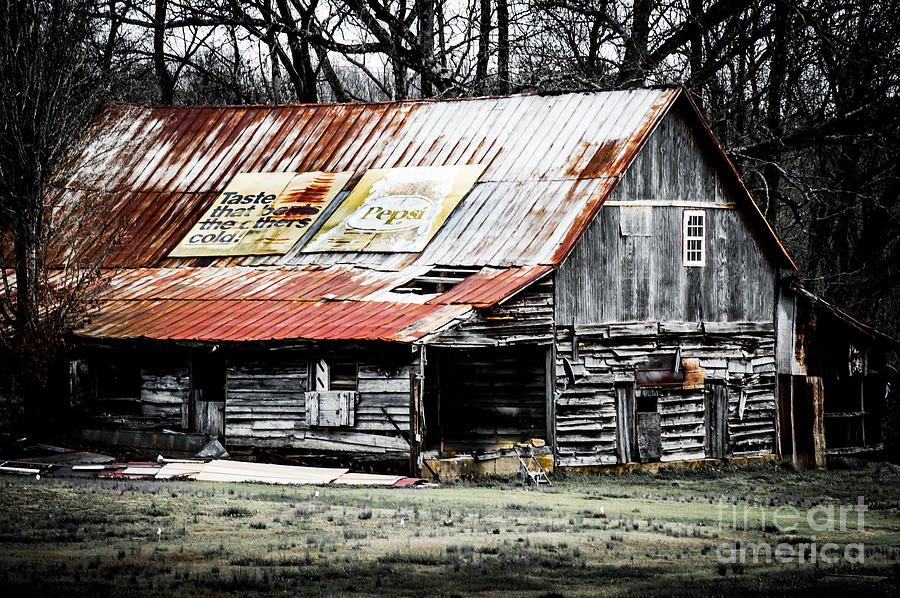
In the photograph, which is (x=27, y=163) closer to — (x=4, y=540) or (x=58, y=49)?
(x=58, y=49)

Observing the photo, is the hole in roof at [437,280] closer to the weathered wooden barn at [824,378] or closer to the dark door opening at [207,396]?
the dark door opening at [207,396]

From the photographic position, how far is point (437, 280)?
23.7 metres

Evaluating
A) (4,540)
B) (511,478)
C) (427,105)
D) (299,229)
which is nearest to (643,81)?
(427,105)

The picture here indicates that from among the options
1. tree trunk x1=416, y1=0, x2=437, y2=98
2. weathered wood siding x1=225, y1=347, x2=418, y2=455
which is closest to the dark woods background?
tree trunk x1=416, y1=0, x2=437, y2=98

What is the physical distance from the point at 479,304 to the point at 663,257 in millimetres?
5161

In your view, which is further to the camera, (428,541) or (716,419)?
(716,419)

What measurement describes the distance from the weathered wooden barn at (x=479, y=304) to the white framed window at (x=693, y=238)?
42mm

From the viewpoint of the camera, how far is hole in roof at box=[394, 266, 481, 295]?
23672 mm

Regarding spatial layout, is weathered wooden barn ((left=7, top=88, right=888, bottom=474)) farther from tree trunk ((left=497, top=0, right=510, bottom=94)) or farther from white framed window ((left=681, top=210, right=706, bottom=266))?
tree trunk ((left=497, top=0, right=510, bottom=94))

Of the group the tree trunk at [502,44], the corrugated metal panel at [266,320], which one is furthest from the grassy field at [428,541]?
the tree trunk at [502,44]

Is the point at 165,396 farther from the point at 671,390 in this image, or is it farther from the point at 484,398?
the point at 671,390

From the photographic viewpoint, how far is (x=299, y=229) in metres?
26.9

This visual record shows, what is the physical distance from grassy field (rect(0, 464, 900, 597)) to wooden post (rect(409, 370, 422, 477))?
95cm

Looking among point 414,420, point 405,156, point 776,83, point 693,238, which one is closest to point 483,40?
point 776,83
